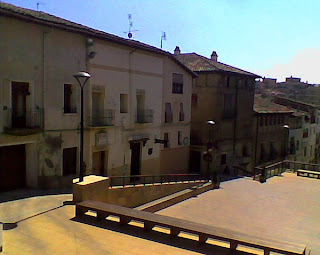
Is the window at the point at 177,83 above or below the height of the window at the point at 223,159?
above

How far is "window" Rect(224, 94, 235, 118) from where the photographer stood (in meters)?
30.2

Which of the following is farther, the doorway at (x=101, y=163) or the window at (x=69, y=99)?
the doorway at (x=101, y=163)

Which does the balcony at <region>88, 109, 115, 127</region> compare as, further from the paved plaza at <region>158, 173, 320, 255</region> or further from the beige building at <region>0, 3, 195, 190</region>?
the paved plaza at <region>158, 173, 320, 255</region>

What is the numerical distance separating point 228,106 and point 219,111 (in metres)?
1.58

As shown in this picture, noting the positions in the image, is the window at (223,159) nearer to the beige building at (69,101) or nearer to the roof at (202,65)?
the roof at (202,65)

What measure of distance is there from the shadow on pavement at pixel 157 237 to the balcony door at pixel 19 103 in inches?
231

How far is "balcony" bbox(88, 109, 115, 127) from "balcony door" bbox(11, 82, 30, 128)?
346 cm

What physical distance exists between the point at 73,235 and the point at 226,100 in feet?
78.1

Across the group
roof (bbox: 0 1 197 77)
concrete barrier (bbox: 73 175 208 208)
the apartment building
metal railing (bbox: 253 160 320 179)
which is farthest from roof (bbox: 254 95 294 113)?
concrete barrier (bbox: 73 175 208 208)

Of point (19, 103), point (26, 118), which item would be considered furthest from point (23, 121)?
point (19, 103)

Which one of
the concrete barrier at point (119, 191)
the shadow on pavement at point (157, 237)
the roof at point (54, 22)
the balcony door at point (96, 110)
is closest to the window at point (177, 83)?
the roof at point (54, 22)

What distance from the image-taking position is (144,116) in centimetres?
2062

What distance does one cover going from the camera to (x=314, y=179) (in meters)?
24.5

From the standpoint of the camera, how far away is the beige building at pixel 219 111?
29.0 metres
